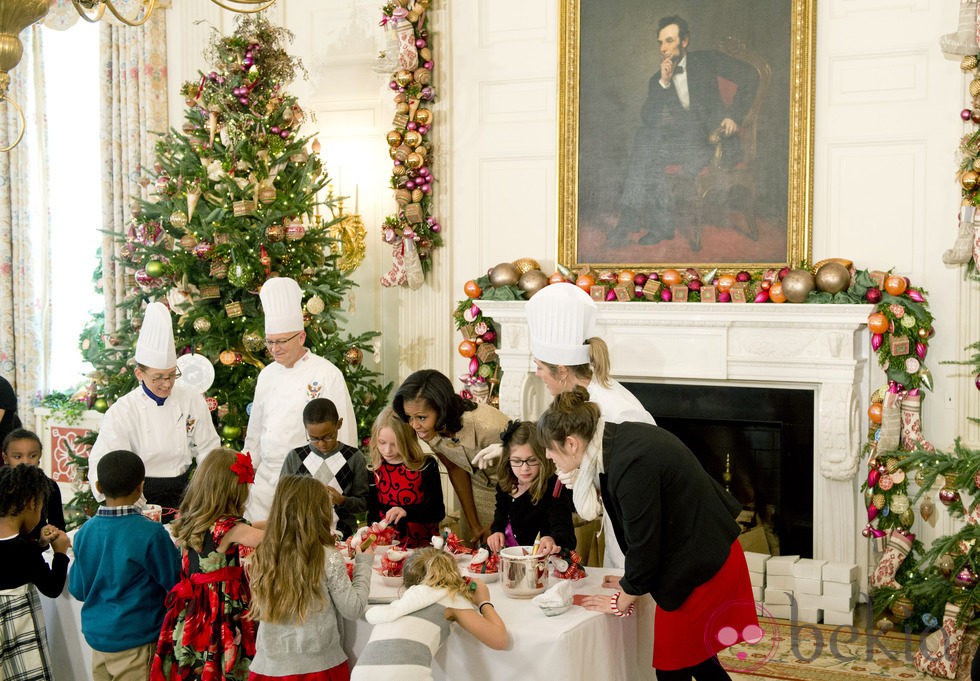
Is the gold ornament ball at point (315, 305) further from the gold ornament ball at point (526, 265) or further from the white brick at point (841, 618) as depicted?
the white brick at point (841, 618)

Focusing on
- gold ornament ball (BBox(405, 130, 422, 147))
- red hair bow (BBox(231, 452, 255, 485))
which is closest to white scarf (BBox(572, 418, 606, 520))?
red hair bow (BBox(231, 452, 255, 485))

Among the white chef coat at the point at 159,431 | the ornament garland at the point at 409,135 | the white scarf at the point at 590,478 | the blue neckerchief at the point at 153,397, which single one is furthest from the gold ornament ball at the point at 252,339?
the white scarf at the point at 590,478

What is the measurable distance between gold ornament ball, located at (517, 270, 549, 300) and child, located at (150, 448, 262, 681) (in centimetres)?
300

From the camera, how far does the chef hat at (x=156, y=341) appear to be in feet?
14.1

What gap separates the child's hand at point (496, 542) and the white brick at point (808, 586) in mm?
2404

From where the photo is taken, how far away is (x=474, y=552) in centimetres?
342

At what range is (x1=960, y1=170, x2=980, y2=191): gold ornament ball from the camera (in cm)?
497

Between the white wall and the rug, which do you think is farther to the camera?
the white wall

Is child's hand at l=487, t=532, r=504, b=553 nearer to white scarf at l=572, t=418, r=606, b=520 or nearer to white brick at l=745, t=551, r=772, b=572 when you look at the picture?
white scarf at l=572, t=418, r=606, b=520

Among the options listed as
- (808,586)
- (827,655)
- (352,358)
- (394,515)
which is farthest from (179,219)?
(827,655)

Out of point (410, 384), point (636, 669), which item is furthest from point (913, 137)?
point (636, 669)

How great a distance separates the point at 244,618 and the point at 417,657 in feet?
2.45

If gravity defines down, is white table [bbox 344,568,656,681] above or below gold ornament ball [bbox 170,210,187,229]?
below

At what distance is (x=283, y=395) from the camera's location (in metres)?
4.52
